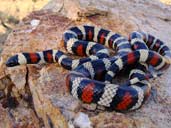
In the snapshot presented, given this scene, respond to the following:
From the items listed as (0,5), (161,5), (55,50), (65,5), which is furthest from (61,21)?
(0,5)

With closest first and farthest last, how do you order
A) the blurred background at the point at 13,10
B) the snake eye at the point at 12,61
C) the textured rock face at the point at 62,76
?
the textured rock face at the point at 62,76 < the snake eye at the point at 12,61 < the blurred background at the point at 13,10

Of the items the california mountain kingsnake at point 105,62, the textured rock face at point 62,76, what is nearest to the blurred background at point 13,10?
the textured rock face at point 62,76

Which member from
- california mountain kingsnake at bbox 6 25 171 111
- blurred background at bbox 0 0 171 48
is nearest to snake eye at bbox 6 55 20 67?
california mountain kingsnake at bbox 6 25 171 111

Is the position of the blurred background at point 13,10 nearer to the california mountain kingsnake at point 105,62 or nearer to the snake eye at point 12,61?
the california mountain kingsnake at point 105,62

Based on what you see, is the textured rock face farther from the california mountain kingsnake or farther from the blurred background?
the blurred background

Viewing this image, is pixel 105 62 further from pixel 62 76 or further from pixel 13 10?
pixel 13 10

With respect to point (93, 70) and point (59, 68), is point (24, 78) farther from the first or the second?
point (93, 70)

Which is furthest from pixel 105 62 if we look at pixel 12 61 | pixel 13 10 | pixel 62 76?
pixel 13 10
